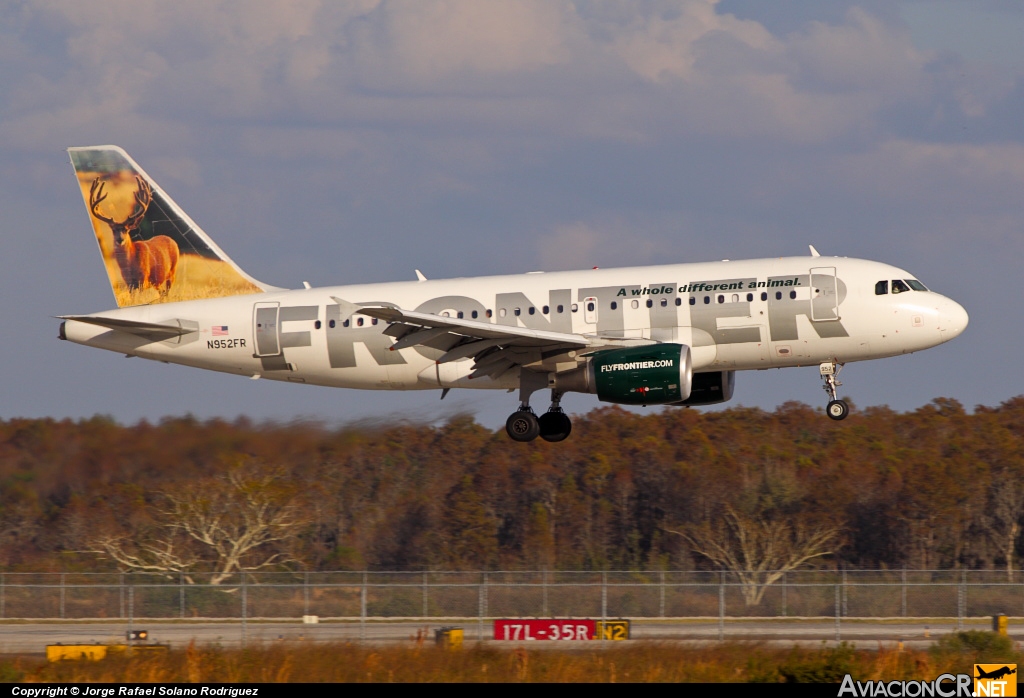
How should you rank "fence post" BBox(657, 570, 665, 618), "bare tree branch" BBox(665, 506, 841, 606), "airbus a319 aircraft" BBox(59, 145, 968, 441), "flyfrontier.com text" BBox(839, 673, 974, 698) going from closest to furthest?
"flyfrontier.com text" BBox(839, 673, 974, 698) → "airbus a319 aircraft" BBox(59, 145, 968, 441) → "fence post" BBox(657, 570, 665, 618) → "bare tree branch" BBox(665, 506, 841, 606)

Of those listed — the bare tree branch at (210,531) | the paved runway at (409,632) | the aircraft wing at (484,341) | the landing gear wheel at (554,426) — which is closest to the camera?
the aircraft wing at (484,341)

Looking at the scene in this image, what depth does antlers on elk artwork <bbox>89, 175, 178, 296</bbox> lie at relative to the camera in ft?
137

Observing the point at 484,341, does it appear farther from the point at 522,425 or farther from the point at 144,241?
the point at 144,241

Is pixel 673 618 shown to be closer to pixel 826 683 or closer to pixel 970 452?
pixel 826 683

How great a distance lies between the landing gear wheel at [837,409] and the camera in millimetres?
36531

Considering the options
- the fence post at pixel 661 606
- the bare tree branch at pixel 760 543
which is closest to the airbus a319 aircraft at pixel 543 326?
the fence post at pixel 661 606

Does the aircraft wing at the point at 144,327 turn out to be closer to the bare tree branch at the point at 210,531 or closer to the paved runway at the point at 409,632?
the paved runway at the point at 409,632

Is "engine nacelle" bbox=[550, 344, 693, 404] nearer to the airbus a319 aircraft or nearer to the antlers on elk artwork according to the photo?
the airbus a319 aircraft

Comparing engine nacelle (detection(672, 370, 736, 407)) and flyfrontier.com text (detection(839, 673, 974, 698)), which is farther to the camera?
engine nacelle (detection(672, 370, 736, 407))

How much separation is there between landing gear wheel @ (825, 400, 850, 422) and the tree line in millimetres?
24215

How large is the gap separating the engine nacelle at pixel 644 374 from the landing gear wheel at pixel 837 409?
429 centimetres

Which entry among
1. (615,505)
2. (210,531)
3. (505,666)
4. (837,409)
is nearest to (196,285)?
(505,666)

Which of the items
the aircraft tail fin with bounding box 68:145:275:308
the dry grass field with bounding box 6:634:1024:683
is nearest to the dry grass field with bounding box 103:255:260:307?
the aircraft tail fin with bounding box 68:145:275:308

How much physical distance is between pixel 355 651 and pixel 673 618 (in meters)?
15.0
